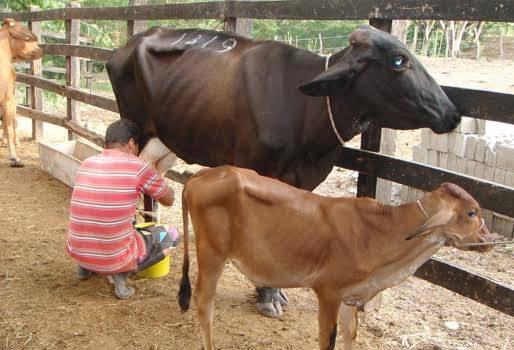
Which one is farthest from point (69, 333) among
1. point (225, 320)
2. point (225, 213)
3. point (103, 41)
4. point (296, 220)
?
point (103, 41)

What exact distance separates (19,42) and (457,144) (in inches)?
235

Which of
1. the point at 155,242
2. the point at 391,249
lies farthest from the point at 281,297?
the point at 391,249

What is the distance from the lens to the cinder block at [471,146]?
6.69 m

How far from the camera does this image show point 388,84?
3.28 metres

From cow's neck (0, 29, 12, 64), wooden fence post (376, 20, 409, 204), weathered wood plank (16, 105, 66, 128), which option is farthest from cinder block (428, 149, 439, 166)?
cow's neck (0, 29, 12, 64)

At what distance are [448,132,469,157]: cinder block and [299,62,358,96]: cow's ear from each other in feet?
12.7

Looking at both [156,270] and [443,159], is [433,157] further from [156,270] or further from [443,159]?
[156,270]

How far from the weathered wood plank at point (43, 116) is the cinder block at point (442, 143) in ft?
16.3

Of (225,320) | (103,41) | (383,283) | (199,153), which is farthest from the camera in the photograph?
(103,41)

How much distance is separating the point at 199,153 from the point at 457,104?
1756 mm

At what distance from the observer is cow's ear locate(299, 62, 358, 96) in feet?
10.7

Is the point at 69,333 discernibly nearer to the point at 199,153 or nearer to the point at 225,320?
the point at 225,320

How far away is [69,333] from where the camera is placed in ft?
12.0

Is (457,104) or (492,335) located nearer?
(457,104)
